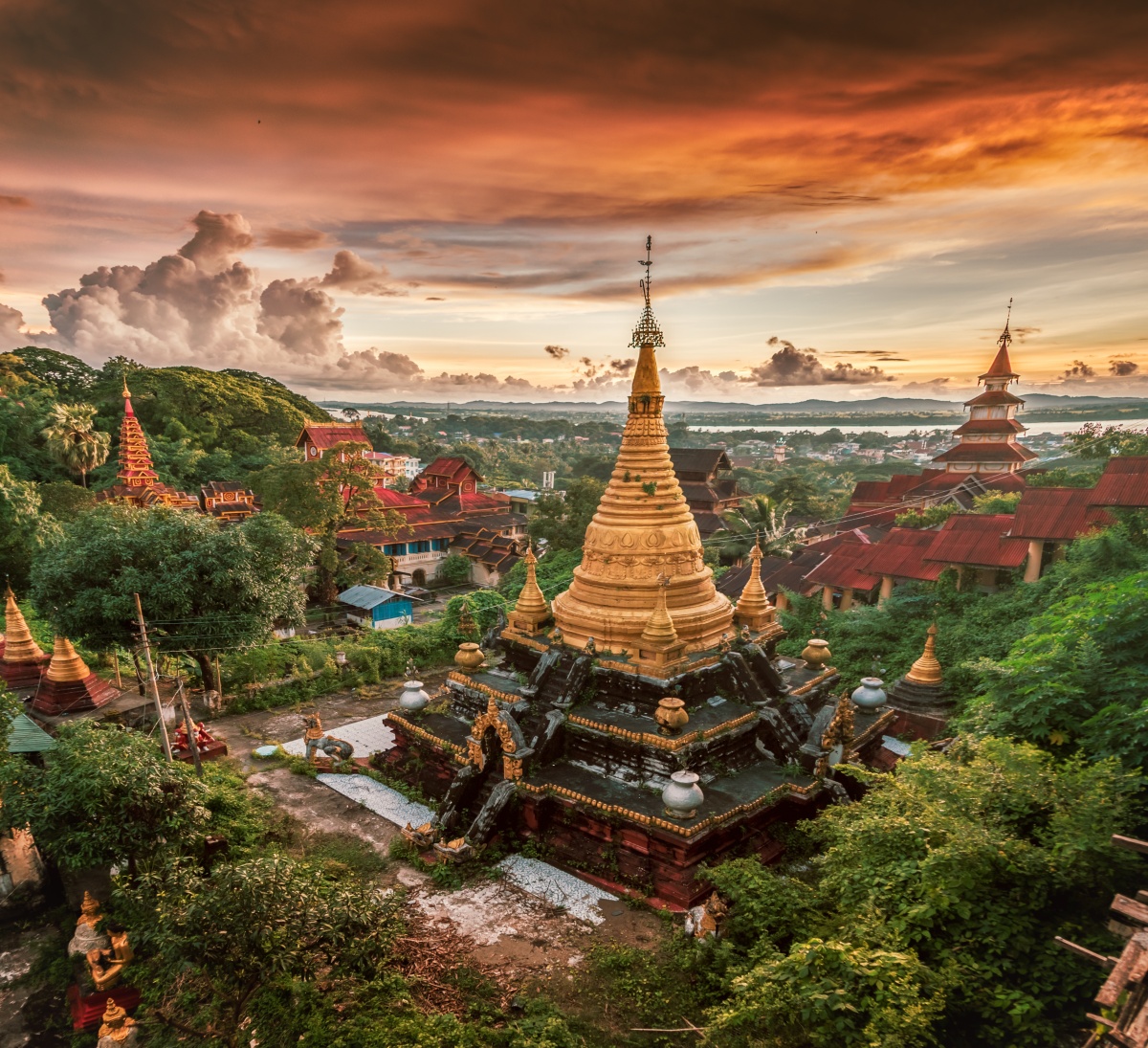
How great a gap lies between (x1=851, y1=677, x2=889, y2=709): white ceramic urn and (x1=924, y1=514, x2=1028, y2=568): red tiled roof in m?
7.06

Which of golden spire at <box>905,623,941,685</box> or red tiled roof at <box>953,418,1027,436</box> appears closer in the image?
golden spire at <box>905,623,941,685</box>

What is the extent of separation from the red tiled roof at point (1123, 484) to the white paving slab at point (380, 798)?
66.5 feet

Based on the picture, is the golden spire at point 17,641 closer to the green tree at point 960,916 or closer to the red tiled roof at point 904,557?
the green tree at point 960,916

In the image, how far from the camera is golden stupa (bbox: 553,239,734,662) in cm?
1425

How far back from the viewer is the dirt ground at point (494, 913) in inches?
378

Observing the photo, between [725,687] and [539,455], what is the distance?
117138 millimetres

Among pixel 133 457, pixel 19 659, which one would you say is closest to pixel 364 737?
pixel 19 659

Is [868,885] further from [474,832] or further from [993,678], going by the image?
[474,832]

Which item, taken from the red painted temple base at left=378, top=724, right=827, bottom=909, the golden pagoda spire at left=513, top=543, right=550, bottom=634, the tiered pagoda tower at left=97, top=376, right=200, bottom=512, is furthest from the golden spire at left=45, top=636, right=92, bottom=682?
the tiered pagoda tower at left=97, top=376, right=200, bottom=512

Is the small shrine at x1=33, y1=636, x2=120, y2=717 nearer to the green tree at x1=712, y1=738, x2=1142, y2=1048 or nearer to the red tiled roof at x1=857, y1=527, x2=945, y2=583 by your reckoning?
the green tree at x1=712, y1=738, x2=1142, y2=1048

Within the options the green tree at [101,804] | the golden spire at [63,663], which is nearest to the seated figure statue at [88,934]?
the green tree at [101,804]

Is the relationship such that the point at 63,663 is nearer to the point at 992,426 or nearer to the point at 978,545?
the point at 978,545

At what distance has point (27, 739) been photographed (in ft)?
40.2

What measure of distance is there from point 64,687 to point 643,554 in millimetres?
14532
